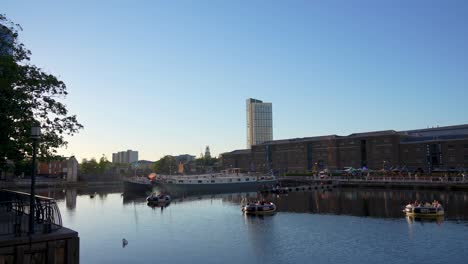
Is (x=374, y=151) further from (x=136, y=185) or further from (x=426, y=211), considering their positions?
(x=426, y=211)

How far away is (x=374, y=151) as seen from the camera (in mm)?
148000

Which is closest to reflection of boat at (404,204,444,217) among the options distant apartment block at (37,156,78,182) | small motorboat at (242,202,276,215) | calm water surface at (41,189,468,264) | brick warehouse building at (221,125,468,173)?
calm water surface at (41,189,468,264)

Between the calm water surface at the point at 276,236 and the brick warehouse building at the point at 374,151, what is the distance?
69446 millimetres

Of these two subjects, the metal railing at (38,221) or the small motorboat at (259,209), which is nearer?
the metal railing at (38,221)

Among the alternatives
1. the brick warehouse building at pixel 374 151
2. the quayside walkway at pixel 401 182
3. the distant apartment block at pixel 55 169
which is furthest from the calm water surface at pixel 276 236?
the distant apartment block at pixel 55 169

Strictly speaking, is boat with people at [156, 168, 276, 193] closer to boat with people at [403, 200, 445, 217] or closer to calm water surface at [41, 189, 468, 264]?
calm water surface at [41, 189, 468, 264]

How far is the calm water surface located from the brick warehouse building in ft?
228

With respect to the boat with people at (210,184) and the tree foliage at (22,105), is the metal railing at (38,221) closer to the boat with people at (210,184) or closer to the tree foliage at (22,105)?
the tree foliage at (22,105)

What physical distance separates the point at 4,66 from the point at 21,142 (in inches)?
→ 192

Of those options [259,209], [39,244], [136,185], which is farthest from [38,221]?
[136,185]

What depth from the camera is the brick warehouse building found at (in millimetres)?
132125

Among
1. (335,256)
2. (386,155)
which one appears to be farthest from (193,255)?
(386,155)

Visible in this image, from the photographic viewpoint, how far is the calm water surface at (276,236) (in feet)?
114

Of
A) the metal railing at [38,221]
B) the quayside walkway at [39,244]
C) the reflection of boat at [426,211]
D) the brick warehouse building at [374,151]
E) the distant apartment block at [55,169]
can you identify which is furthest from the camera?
the distant apartment block at [55,169]
